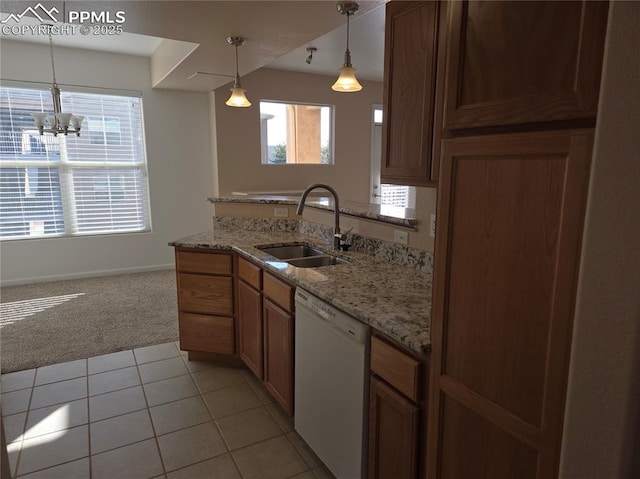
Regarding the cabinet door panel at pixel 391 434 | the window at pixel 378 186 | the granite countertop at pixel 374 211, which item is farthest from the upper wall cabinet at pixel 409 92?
the window at pixel 378 186

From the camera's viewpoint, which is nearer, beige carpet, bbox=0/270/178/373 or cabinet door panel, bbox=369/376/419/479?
cabinet door panel, bbox=369/376/419/479

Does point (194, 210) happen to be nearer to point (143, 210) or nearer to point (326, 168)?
point (143, 210)

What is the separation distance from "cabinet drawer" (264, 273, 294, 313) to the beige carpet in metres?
1.61

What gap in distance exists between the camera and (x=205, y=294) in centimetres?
292

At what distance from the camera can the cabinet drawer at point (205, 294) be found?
287 centimetres

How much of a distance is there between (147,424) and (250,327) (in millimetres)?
781

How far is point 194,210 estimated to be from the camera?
582 centimetres

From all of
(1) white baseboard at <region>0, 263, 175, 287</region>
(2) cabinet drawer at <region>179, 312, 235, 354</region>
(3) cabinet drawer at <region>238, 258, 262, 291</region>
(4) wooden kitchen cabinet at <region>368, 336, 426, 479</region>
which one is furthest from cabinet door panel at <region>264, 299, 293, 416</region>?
(1) white baseboard at <region>0, 263, 175, 287</region>

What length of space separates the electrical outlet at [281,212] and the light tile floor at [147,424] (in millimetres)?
1253

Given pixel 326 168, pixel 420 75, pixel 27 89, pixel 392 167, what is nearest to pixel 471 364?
pixel 392 167

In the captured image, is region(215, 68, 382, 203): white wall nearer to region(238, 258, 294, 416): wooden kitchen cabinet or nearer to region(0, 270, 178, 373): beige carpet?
region(0, 270, 178, 373): beige carpet

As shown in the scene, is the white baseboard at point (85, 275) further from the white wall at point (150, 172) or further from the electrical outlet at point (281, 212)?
the electrical outlet at point (281, 212)

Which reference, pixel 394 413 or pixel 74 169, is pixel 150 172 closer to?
pixel 74 169

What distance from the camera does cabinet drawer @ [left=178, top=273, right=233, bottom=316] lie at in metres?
2.87
